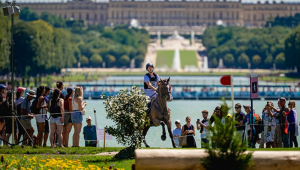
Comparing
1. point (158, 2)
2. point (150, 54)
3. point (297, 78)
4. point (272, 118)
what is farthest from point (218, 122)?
point (158, 2)

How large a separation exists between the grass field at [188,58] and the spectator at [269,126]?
8377 centimetres

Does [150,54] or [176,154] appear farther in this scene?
[150,54]

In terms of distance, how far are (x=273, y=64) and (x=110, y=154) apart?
8043cm

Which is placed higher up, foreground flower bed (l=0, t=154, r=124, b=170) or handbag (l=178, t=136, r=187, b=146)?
handbag (l=178, t=136, r=187, b=146)

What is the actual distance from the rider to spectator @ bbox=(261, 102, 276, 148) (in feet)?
7.86

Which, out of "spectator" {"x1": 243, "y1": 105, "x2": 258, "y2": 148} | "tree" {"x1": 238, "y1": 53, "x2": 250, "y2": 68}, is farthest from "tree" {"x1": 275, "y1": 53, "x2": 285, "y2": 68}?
"spectator" {"x1": 243, "y1": 105, "x2": 258, "y2": 148}

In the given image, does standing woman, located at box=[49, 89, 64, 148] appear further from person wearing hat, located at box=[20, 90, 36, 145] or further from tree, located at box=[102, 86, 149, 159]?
tree, located at box=[102, 86, 149, 159]

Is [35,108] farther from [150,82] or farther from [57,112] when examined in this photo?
[150,82]

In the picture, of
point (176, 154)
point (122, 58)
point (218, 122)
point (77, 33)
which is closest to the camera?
point (218, 122)

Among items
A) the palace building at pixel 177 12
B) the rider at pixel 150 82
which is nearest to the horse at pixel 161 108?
the rider at pixel 150 82

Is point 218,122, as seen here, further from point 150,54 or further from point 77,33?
point 77,33

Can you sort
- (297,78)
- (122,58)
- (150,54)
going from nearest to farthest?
(297,78) → (122,58) → (150,54)

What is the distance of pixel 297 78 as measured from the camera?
6744cm

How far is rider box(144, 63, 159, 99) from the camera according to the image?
14242mm
